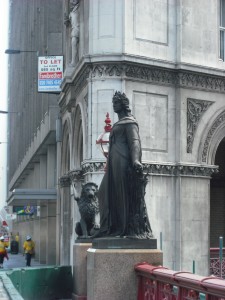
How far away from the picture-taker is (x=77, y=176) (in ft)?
96.0

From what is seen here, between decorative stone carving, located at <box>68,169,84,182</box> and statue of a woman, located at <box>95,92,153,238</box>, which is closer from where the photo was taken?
statue of a woman, located at <box>95,92,153,238</box>

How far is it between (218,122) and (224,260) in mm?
5532

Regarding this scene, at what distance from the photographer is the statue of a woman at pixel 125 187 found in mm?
10648

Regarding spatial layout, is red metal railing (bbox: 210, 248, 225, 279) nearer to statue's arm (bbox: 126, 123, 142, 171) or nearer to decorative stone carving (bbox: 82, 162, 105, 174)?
decorative stone carving (bbox: 82, 162, 105, 174)

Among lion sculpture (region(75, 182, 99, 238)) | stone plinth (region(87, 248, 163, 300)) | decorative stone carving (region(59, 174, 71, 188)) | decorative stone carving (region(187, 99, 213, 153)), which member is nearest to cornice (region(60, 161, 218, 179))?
decorative stone carving (region(187, 99, 213, 153))

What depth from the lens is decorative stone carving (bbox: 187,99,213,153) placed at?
26.8 meters

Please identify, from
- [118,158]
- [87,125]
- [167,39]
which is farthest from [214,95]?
[118,158]

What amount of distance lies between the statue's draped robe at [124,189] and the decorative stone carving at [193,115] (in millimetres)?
15945

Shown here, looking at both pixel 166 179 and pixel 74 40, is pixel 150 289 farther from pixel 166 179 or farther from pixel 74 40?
pixel 74 40

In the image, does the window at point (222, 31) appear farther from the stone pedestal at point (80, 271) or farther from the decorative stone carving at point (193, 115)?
the stone pedestal at point (80, 271)

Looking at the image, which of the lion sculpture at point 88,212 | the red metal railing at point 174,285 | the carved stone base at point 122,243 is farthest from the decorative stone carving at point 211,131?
the red metal railing at point 174,285

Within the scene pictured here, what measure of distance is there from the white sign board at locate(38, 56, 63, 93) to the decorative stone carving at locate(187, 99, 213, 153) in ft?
29.0

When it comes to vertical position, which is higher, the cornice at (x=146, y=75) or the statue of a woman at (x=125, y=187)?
the cornice at (x=146, y=75)

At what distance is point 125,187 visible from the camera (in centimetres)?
1066
